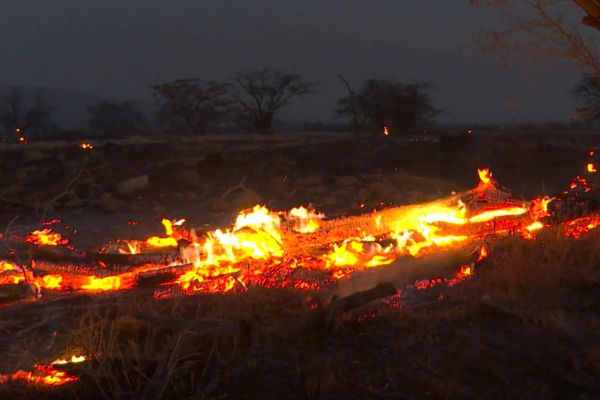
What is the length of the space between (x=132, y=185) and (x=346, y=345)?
42.2ft

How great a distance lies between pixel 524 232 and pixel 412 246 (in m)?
1.29

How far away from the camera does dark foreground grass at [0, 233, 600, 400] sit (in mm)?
3629

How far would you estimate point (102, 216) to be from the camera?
535 inches

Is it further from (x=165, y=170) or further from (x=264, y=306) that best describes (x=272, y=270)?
(x=165, y=170)

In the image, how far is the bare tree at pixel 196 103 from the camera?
53094 mm

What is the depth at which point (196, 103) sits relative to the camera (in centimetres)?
5350

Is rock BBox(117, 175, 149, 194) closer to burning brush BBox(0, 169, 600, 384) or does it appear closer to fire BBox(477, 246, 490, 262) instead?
burning brush BBox(0, 169, 600, 384)

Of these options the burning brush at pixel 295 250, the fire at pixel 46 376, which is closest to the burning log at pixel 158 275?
the burning brush at pixel 295 250

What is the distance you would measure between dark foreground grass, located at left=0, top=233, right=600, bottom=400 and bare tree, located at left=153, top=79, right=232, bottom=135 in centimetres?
4833

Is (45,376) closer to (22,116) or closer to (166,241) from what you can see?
(166,241)

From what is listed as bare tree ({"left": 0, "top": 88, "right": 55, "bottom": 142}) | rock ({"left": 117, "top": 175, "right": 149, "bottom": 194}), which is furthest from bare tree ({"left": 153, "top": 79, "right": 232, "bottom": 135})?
rock ({"left": 117, "top": 175, "right": 149, "bottom": 194})

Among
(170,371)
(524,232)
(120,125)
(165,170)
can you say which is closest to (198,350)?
(170,371)

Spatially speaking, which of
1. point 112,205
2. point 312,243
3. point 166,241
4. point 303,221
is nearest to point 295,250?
point 312,243

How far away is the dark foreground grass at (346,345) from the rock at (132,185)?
10518 millimetres
